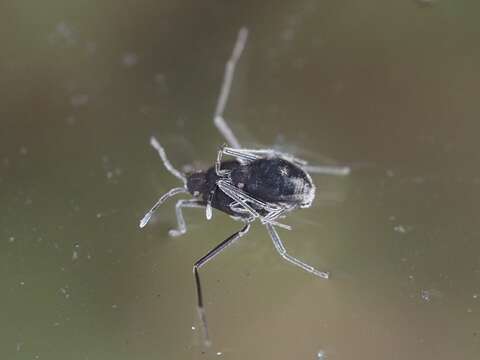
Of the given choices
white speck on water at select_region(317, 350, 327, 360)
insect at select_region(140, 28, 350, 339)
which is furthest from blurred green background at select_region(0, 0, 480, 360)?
insect at select_region(140, 28, 350, 339)

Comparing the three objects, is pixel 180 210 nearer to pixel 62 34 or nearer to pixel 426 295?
pixel 426 295

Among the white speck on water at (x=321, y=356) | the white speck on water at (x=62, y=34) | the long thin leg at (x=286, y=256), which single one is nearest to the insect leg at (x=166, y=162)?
the long thin leg at (x=286, y=256)

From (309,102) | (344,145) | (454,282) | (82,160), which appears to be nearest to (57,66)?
(82,160)

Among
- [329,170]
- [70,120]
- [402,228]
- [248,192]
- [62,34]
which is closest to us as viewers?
[248,192]

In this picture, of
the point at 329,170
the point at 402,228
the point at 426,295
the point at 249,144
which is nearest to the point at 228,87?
the point at 249,144

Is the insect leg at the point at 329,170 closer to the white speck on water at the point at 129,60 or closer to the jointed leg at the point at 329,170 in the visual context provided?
the jointed leg at the point at 329,170

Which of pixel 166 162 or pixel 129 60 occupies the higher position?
pixel 129 60

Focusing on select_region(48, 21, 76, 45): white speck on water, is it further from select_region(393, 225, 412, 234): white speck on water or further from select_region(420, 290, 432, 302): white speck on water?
select_region(420, 290, 432, 302): white speck on water
